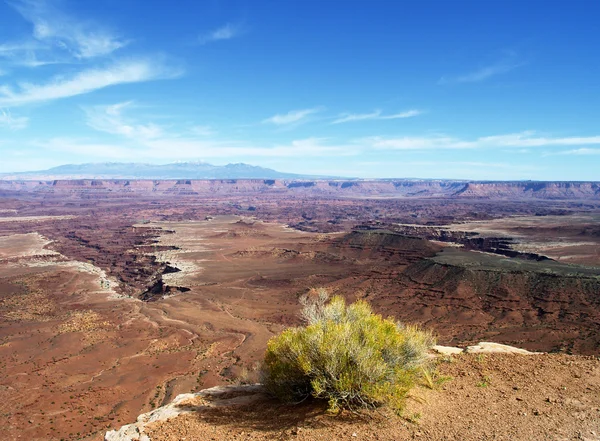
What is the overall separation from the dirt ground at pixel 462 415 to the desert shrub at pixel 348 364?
1.65 ft

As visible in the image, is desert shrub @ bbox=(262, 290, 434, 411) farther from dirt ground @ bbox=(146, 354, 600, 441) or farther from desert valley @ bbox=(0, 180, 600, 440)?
desert valley @ bbox=(0, 180, 600, 440)

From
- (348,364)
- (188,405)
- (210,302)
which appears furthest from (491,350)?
(210,302)

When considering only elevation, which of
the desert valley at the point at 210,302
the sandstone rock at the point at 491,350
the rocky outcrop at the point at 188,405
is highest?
the sandstone rock at the point at 491,350

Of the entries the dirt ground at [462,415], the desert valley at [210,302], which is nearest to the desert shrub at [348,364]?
the dirt ground at [462,415]

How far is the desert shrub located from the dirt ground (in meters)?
0.50

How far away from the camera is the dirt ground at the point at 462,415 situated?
9797 mm

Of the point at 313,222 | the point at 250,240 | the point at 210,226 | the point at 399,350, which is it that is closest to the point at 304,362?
the point at 399,350

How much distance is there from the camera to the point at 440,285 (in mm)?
52156

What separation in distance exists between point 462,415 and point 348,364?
327 cm

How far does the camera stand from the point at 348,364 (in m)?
11.2

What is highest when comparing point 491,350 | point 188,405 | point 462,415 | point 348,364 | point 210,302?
point 348,364

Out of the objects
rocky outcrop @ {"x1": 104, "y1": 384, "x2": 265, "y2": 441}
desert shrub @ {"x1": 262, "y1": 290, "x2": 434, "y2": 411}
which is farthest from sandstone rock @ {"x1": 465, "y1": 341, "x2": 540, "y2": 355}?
rocky outcrop @ {"x1": 104, "y1": 384, "x2": 265, "y2": 441}

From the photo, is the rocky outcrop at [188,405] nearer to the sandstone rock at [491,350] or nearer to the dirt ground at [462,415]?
the dirt ground at [462,415]

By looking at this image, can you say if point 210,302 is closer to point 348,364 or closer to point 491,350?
point 491,350
